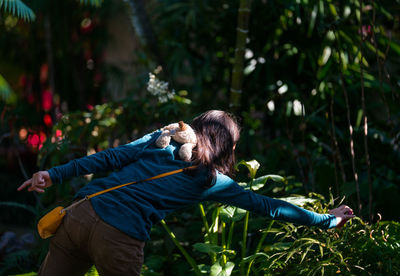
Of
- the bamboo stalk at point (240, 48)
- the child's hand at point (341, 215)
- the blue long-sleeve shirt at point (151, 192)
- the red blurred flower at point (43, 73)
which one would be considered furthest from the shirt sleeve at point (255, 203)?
the red blurred flower at point (43, 73)

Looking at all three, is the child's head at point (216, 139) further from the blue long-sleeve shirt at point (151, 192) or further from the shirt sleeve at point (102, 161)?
the shirt sleeve at point (102, 161)

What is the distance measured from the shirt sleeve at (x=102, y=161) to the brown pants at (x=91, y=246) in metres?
0.16

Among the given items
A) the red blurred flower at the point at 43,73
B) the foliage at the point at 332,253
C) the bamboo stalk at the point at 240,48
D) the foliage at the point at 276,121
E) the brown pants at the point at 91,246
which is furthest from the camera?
the red blurred flower at the point at 43,73

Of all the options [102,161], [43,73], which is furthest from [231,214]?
[43,73]

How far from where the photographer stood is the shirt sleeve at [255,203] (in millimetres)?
1966

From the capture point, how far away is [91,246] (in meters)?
1.84

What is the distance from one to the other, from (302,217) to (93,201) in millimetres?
921

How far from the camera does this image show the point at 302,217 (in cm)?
199

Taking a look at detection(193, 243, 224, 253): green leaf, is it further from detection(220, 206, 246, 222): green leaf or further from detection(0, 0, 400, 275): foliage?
detection(220, 206, 246, 222): green leaf

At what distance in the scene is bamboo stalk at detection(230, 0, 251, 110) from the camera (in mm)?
3523

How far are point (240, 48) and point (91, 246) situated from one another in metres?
2.22

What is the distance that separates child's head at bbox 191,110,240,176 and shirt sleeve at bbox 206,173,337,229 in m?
0.09

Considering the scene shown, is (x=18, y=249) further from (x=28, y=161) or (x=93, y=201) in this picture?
(x=28, y=161)

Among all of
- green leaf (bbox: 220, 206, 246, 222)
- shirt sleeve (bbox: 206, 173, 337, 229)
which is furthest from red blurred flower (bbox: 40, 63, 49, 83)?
shirt sleeve (bbox: 206, 173, 337, 229)
